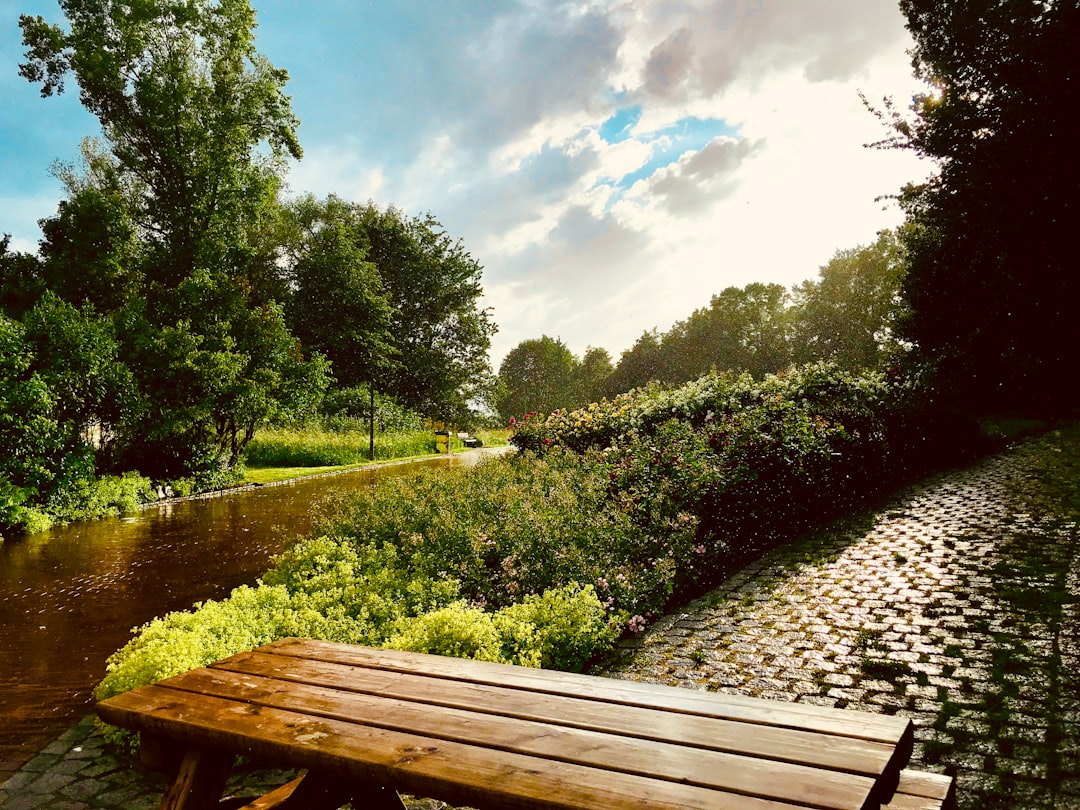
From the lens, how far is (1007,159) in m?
7.54

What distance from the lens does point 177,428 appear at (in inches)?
608

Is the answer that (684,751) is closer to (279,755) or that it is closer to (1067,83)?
(279,755)

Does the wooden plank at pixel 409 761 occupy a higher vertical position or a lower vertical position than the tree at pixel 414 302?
lower

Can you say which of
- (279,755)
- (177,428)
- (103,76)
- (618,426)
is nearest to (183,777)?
(279,755)

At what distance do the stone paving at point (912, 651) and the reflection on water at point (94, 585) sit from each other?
0.72 m

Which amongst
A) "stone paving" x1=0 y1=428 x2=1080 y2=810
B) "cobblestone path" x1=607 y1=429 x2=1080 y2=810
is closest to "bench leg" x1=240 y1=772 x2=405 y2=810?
"stone paving" x1=0 y1=428 x2=1080 y2=810

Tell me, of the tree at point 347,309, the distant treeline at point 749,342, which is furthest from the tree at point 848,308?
the tree at point 347,309

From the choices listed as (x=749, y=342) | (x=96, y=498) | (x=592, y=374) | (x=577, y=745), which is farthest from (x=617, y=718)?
(x=592, y=374)

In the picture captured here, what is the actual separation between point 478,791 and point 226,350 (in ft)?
59.0

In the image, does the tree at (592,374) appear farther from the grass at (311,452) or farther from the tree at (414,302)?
the grass at (311,452)

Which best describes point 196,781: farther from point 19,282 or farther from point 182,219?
point 19,282

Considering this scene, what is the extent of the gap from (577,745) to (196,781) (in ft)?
4.52

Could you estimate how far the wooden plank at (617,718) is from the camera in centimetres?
142

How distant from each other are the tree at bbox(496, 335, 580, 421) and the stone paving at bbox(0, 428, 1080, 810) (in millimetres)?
64287
